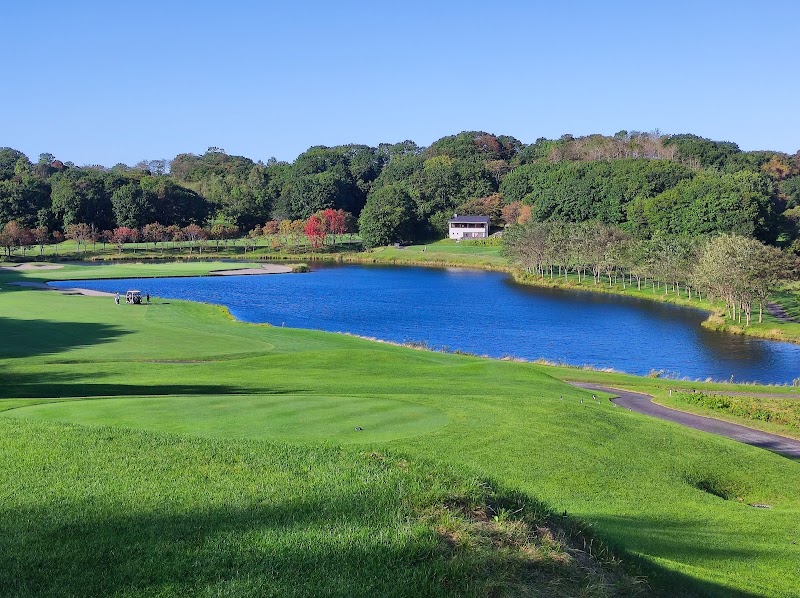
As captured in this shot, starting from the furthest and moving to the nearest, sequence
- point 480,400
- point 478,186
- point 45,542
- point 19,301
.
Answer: point 478,186
point 19,301
point 480,400
point 45,542

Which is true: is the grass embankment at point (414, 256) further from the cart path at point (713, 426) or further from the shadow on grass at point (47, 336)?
the shadow on grass at point (47, 336)

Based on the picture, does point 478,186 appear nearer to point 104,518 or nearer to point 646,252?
point 646,252

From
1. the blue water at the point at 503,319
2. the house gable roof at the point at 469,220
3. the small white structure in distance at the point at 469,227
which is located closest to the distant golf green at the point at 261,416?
the blue water at the point at 503,319

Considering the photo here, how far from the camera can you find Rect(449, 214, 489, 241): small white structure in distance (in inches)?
6245

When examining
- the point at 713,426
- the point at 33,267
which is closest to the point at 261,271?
the point at 33,267

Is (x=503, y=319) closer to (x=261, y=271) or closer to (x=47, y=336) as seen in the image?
Answer: (x=47, y=336)

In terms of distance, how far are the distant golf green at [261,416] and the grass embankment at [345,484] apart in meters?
0.07

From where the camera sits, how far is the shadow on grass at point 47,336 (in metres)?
36.2

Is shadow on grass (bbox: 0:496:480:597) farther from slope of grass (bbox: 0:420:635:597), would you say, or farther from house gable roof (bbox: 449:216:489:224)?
house gable roof (bbox: 449:216:489:224)

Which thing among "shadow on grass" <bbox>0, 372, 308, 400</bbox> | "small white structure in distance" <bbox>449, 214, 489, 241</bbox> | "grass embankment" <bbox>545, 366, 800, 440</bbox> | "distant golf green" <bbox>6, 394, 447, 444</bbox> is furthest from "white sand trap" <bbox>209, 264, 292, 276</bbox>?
"distant golf green" <bbox>6, 394, 447, 444</bbox>

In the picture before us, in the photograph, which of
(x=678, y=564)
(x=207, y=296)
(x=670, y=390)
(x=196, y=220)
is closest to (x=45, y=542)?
(x=678, y=564)

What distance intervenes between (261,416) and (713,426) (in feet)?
58.0

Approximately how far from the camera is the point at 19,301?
195 feet

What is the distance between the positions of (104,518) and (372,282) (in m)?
95.9
